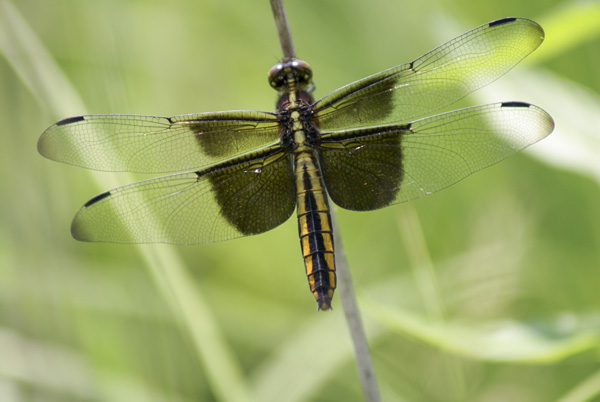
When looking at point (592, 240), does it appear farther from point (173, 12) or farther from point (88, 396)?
point (173, 12)

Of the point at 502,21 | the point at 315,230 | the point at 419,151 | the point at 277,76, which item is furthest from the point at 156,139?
the point at 502,21

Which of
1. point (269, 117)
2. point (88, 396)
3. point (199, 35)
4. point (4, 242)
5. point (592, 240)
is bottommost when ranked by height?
point (88, 396)

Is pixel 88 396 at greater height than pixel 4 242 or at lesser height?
lesser

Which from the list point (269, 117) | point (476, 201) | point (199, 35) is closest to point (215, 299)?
point (269, 117)

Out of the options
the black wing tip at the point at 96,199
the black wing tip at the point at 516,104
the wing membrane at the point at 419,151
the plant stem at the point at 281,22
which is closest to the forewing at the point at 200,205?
the black wing tip at the point at 96,199

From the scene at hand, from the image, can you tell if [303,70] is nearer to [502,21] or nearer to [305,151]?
[305,151]

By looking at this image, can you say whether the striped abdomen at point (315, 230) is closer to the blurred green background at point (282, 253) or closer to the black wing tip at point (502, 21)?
the blurred green background at point (282, 253)

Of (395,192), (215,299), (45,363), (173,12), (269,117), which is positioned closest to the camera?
(395,192)
